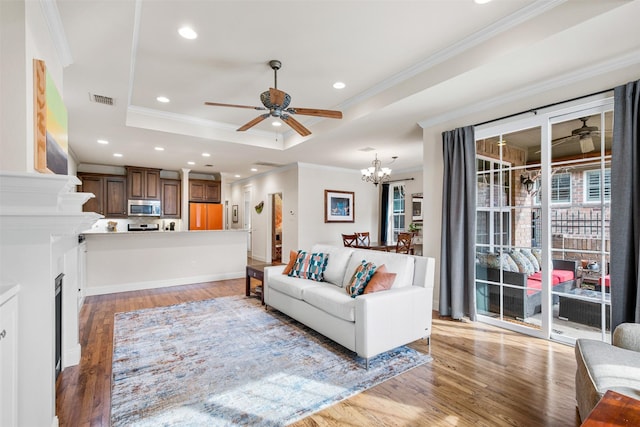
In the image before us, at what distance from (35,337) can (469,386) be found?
2.72 meters

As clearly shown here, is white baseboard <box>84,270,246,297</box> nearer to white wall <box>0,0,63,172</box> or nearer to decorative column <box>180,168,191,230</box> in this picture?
decorative column <box>180,168,191,230</box>

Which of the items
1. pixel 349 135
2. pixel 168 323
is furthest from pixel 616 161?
pixel 168 323

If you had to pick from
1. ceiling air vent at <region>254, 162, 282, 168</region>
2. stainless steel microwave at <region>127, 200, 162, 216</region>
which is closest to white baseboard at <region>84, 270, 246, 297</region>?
ceiling air vent at <region>254, 162, 282, 168</region>

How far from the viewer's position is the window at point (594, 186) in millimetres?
2830

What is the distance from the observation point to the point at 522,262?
344 cm

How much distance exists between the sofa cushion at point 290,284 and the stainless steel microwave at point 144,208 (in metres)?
5.10

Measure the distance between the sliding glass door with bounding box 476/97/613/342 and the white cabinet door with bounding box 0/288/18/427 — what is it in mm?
4038

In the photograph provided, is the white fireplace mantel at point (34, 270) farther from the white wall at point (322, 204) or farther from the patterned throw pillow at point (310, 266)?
the white wall at point (322, 204)

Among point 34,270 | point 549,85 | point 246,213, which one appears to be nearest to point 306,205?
point 246,213

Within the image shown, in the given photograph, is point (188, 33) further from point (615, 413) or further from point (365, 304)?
point (615, 413)

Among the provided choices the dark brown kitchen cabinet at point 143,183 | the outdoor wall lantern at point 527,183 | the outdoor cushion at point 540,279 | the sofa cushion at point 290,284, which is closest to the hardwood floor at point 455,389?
the outdoor cushion at point 540,279

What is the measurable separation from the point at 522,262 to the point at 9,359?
417cm

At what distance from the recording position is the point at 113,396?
2.20 metres

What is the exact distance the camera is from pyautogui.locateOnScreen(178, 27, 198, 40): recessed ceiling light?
2.65 m
